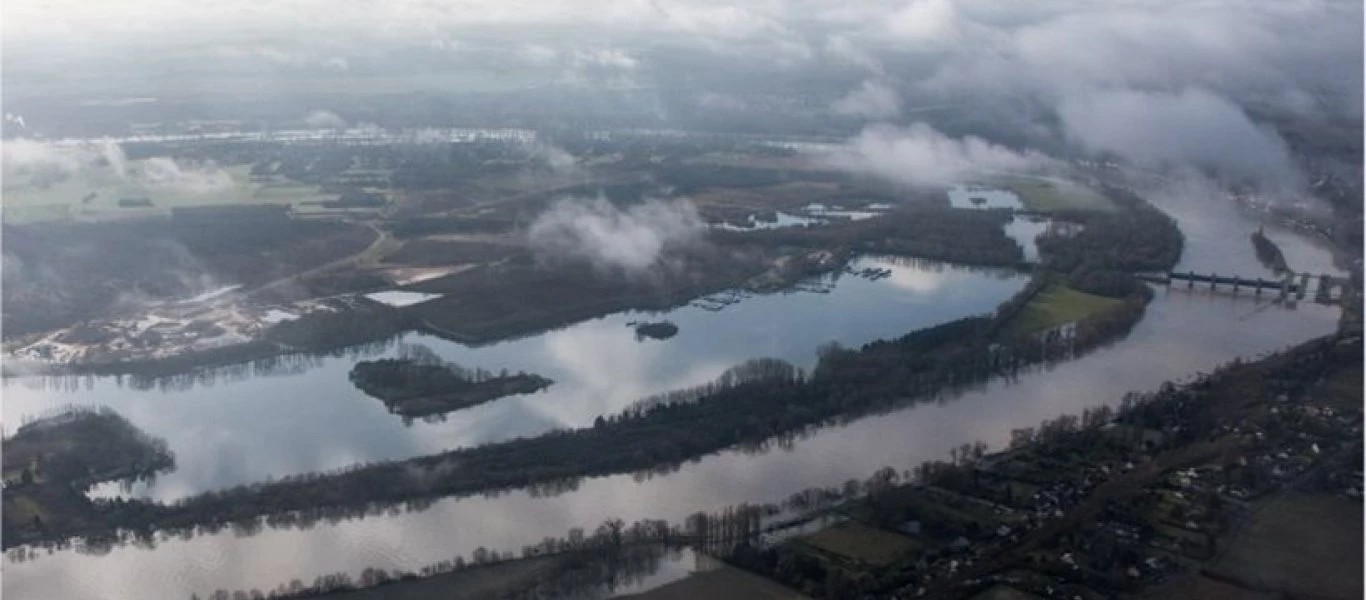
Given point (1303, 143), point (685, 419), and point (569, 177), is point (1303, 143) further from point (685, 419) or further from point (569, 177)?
point (685, 419)

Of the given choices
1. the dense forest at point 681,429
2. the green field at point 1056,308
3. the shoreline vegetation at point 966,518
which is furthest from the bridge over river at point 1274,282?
the shoreline vegetation at point 966,518

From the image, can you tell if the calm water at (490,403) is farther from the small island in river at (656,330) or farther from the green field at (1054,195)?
the green field at (1054,195)

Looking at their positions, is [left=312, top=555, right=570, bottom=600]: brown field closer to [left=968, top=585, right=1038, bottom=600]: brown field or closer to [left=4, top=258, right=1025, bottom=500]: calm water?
[left=4, top=258, right=1025, bottom=500]: calm water

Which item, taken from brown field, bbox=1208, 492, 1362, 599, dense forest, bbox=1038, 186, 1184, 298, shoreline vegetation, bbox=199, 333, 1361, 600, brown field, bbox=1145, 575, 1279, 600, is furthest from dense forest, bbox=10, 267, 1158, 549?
brown field, bbox=1145, 575, 1279, 600

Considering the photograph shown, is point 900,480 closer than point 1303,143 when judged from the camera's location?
Yes

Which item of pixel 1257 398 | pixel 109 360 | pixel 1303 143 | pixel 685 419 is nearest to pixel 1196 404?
pixel 1257 398

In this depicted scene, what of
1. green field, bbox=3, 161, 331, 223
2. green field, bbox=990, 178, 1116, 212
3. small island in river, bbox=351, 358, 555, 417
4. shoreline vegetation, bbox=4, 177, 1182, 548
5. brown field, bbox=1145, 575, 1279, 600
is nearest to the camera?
brown field, bbox=1145, 575, 1279, 600
